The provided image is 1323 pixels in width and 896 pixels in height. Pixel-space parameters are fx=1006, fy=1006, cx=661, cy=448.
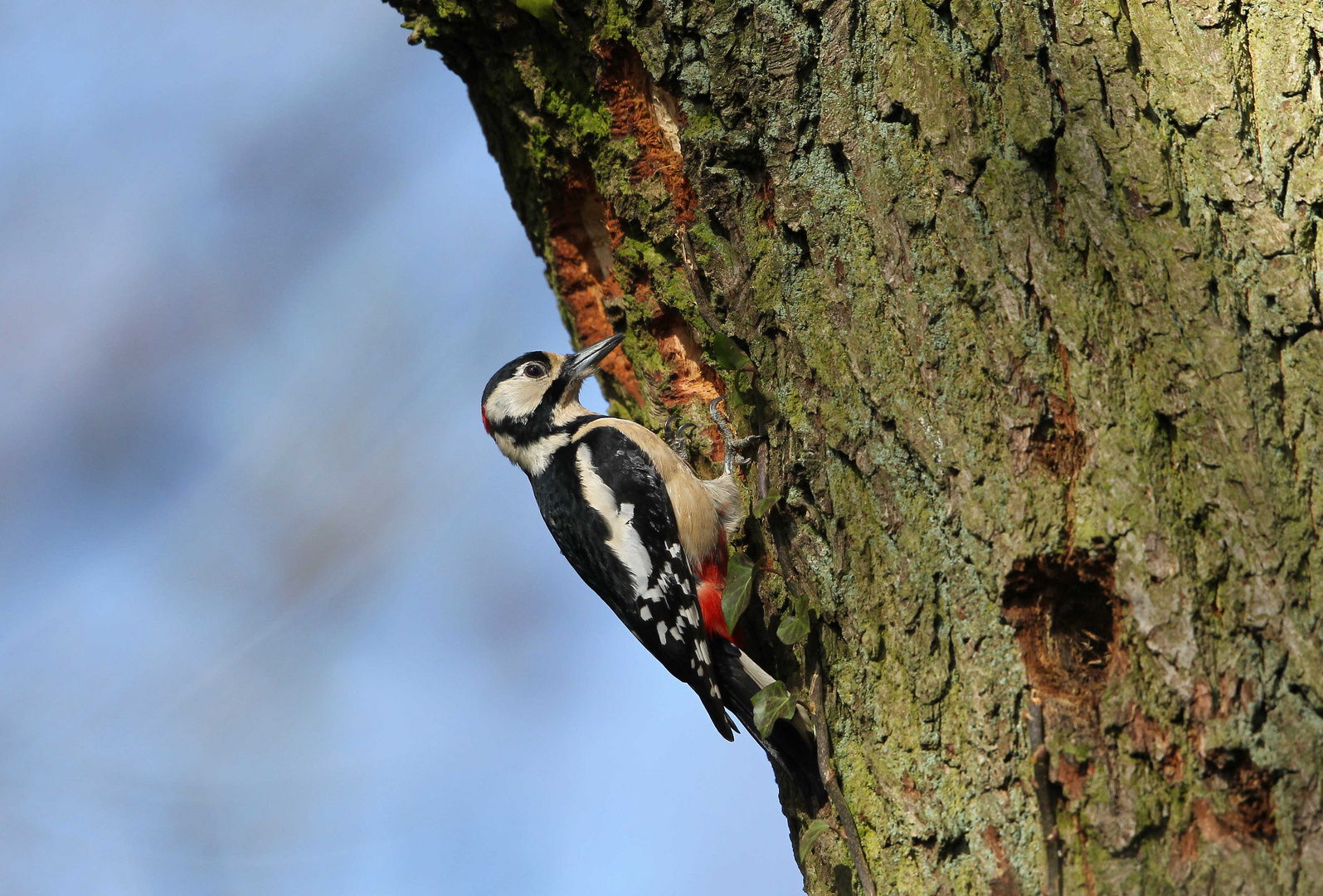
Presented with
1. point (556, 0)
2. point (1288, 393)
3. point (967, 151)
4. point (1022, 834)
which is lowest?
point (1022, 834)

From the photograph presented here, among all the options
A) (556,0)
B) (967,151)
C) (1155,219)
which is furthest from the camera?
(556,0)

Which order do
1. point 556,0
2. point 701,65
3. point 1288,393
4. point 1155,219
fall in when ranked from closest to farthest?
point 1288,393 → point 1155,219 → point 701,65 → point 556,0

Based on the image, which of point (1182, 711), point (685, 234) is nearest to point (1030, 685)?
point (1182, 711)

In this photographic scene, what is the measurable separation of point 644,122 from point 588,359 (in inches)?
43.2

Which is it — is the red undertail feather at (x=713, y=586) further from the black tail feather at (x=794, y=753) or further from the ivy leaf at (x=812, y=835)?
the ivy leaf at (x=812, y=835)

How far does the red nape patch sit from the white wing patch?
20 centimetres

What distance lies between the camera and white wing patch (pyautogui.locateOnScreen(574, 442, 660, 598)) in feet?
11.8

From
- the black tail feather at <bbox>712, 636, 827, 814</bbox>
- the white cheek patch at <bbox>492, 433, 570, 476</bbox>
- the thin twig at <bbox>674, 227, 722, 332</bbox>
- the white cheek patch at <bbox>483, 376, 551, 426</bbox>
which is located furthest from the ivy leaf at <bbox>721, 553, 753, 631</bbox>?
the white cheek patch at <bbox>483, 376, 551, 426</bbox>

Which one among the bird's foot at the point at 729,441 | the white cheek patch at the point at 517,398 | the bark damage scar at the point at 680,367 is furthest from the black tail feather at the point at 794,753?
the white cheek patch at the point at 517,398

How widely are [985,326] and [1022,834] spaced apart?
3.18ft

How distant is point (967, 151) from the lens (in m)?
2.11

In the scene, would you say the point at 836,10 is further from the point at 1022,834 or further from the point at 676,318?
the point at 1022,834

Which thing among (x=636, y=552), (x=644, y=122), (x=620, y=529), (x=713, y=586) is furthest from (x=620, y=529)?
(x=644, y=122)

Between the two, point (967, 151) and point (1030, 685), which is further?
point (967, 151)
